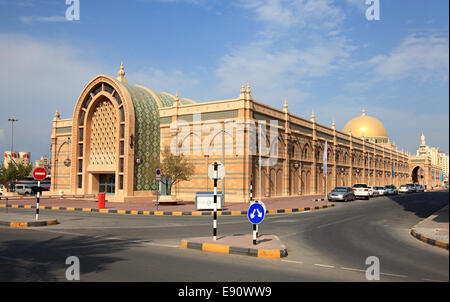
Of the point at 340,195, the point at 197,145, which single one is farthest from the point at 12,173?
the point at 340,195

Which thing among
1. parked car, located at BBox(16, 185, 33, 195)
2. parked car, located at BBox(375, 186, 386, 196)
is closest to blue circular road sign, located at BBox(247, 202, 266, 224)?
parked car, located at BBox(375, 186, 386, 196)

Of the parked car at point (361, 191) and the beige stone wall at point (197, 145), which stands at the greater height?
the beige stone wall at point (197, 145)

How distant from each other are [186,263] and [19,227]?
10.8m

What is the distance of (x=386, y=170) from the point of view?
80.0 meters

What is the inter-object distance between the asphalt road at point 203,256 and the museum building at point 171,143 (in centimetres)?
1677

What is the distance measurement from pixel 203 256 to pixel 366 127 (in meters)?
76.5

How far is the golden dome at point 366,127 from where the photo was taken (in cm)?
7969

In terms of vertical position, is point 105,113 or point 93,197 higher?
point 105,113

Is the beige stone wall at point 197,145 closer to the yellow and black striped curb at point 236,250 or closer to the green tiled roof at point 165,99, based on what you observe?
the green tiled roof at point 165,99

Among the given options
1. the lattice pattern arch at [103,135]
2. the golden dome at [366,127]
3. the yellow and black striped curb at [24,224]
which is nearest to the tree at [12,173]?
the lattice pattern arch at [103,135]

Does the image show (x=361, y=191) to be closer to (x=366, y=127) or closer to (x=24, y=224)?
(x=24, y=224)

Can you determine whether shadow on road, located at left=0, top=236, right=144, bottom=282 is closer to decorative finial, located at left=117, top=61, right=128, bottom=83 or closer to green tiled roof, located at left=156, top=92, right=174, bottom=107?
green tiled roof, located at left=156, top=92, right=174, bottom=107
